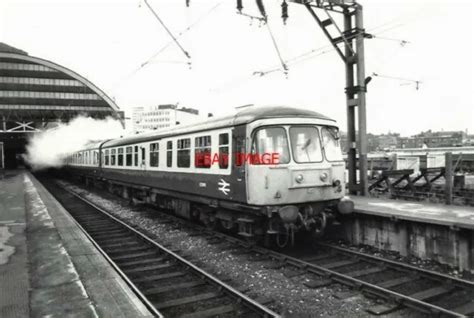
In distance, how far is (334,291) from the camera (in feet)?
21.5

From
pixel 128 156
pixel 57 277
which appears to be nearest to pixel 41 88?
pixel 128 156

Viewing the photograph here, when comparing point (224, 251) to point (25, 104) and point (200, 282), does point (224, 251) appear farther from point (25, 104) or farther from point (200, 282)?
point (25, 104)

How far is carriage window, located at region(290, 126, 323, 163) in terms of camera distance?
8.80 metres

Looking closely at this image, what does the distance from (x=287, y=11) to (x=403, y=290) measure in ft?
28.2

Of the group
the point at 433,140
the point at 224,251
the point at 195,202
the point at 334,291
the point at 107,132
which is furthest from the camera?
the point at 433,140

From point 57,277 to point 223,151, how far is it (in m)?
4.52

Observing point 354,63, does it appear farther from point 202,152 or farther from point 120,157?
point 120,157

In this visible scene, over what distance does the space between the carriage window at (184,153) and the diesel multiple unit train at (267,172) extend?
3cm

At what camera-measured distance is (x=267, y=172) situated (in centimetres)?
830

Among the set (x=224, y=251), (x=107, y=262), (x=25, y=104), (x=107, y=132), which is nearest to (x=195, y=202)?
(x=224, y=251)

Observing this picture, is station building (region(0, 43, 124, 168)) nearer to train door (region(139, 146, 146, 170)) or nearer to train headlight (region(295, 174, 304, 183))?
train door (region(139, 146, 146, 170))

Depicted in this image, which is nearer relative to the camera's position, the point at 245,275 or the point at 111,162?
the point at 245,275

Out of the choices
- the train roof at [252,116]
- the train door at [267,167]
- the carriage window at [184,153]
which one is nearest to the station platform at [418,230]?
the train door at [267,167]

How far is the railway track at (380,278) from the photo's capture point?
5.80 meters
